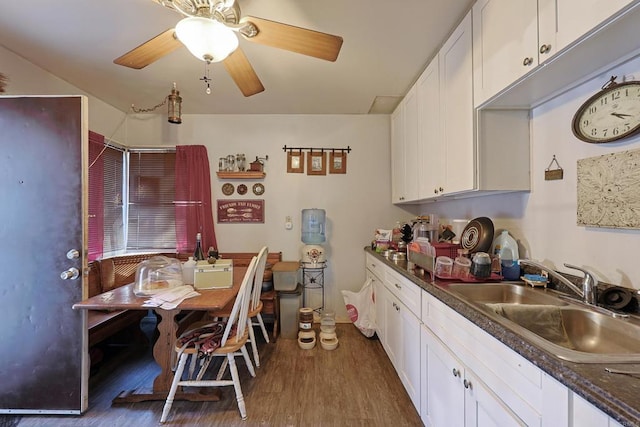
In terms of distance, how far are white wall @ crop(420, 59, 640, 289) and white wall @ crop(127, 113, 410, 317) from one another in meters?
1.59

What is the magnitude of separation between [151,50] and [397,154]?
226cm

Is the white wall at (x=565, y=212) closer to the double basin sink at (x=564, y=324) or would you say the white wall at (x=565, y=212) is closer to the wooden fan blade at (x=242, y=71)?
the double basin sink at (x=564, y=324)

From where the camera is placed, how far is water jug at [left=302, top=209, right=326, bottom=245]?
3.04 m

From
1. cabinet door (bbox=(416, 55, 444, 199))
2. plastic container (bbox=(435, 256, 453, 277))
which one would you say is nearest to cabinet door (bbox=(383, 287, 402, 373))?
plastic container (bbox=(435, 256, 453, 277))

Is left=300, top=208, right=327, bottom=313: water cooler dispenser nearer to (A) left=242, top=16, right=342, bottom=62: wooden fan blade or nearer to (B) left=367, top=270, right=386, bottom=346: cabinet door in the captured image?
(B) left=367, top=270, right=386, bottom=346: cabinet door

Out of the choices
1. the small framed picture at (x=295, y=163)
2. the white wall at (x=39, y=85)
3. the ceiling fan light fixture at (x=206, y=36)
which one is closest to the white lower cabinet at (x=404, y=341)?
the small framed picture at (x=295, y=163)

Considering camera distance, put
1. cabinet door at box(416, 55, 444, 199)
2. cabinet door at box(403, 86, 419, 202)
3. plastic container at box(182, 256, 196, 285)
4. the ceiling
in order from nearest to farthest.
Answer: the ceiling, cabinet door at box(416, 55, 444, 199), plastic container at box(182, 256, 196, 285), cabinet door at box(403, 86, 419, 202)

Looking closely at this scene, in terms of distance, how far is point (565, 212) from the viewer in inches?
51.8

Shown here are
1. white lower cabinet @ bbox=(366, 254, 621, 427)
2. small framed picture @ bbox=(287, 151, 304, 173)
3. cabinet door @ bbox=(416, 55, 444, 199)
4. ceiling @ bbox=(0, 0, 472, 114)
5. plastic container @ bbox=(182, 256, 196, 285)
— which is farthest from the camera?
small framed picture @ bbox=(287, 151, 304, 173)

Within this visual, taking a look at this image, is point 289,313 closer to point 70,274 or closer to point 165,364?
point 165,364

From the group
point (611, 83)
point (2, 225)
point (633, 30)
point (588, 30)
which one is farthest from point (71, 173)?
point (611, 83)

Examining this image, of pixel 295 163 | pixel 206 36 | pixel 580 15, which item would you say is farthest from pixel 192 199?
pixel 580 15

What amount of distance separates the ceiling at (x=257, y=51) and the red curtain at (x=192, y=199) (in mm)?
579

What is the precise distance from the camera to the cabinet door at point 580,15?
813 millimetres
